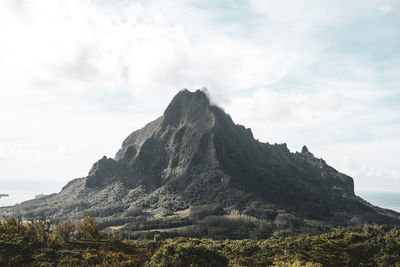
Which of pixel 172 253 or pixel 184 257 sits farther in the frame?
pixel 172 253

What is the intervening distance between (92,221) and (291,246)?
104m

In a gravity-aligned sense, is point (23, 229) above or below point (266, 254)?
above

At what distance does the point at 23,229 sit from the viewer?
136 m

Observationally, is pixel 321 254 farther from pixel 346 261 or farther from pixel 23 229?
pixel 23 229

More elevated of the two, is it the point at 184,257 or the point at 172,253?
the point at 172,253

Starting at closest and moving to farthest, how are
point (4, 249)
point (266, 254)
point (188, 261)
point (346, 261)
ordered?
1. point (188, 261)
2. point (4, 249)
3. point (346, 261)
4. point (266, 254)

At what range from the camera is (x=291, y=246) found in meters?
154

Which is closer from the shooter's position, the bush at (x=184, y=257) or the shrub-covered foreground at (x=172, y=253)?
the bush at (x=184, y=257)

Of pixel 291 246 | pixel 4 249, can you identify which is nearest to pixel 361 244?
pixel 291 246

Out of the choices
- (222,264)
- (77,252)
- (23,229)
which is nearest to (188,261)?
(222,264)

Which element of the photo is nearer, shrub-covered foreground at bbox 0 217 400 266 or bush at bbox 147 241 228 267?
bush at bbox 147 241 228 267

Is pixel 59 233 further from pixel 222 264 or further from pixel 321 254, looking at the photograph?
pixel 321 254

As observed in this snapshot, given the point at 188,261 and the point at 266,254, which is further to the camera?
the point at 266,254

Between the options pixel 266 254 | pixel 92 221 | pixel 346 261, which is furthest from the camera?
pixel 92 221
